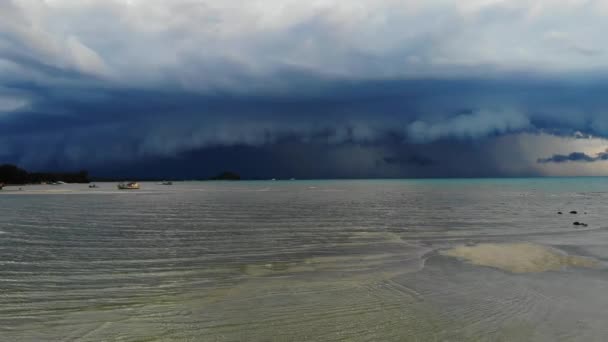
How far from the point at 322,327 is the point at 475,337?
4172 mm

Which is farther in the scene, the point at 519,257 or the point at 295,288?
the point at 519,257

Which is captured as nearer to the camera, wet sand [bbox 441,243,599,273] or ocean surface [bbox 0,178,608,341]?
ocean surface [bbox 0,178,608,341]

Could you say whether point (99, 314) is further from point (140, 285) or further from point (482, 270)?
point (482, 270)

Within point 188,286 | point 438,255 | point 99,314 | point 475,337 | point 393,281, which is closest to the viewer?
point 475,337

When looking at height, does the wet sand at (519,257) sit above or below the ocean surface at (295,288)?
below

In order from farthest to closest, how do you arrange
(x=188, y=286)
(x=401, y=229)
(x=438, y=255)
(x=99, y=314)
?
(x=401, y=229), (x=438, y=255), (x=188, y=286), (x=99, y=314)

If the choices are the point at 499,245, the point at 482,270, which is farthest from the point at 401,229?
the point at 482,270

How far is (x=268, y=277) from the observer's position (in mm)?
18000

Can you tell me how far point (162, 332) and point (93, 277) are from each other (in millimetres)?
8449

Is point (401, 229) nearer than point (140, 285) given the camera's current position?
No

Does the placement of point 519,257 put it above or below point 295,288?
below

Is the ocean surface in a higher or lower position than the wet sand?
higher

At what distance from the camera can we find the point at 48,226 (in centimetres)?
3734

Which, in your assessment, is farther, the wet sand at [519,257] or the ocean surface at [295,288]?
the wet sand at [519,257]
